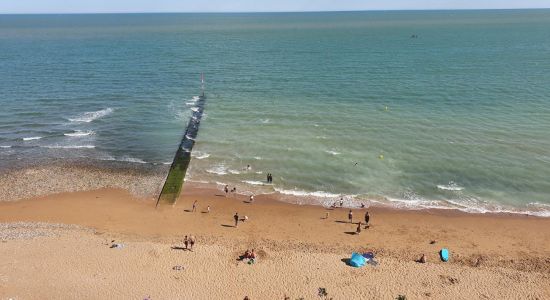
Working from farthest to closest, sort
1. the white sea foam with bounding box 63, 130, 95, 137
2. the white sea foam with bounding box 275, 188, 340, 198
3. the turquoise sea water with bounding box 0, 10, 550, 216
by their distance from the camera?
1. the white sea foam with bounding box 63, 130, 95, 137
2. the turquoise sea water with bounding box 0, 10, 550, 216
3. the white sea foam with bounding box 275, 188, 340, 198

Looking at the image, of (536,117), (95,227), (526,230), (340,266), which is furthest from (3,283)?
(536,117)

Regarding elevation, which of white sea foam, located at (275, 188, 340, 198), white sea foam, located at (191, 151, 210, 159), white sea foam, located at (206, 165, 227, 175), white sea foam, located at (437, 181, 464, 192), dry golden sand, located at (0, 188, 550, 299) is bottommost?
dry golden sand, located at (0, 188, 550, 299)

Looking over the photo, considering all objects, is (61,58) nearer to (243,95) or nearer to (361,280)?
(243,95)

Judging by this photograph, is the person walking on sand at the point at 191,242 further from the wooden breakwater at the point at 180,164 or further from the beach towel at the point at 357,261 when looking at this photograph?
the beach towel at the point at 357,261

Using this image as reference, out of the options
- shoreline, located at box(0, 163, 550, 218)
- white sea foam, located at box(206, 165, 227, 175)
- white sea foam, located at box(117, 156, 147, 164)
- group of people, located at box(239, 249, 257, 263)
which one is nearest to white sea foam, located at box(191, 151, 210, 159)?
white sea foam, located at box(206, 165, 227, 175)

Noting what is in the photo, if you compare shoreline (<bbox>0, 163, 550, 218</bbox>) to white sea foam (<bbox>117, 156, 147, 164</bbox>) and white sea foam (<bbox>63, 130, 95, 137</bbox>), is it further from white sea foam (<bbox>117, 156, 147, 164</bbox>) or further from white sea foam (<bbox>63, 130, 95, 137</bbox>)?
white sea foam (<bbox>63, 130, 95, 137</bbox>)

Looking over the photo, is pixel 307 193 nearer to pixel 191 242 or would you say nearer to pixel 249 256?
pixel 249 256

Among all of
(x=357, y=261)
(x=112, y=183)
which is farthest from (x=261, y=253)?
(x=112, y=183)

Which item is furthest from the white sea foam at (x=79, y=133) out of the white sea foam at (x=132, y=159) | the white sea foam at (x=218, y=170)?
the white sea foam at (x=218, y=170)
